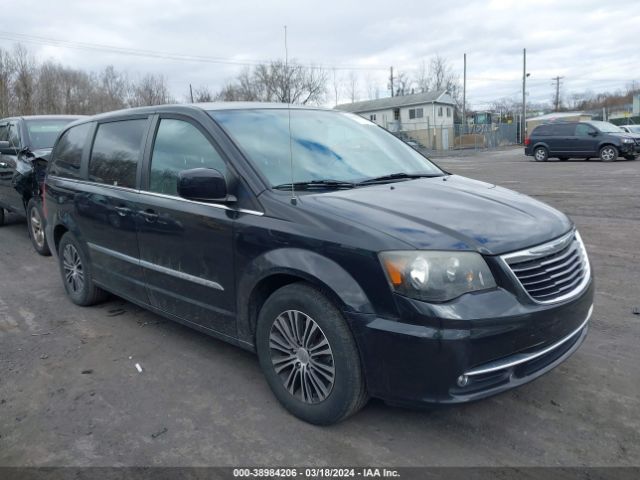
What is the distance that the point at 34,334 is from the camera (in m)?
4.59

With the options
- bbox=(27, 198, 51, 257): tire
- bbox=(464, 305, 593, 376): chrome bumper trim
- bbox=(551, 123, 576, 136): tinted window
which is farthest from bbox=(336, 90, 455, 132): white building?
bbox=(464, 305, 593, 376): chrome bumper trim

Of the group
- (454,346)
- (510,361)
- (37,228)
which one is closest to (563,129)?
(37,228)

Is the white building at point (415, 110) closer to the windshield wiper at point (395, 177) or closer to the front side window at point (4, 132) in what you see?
the front side window at point (4, 132)

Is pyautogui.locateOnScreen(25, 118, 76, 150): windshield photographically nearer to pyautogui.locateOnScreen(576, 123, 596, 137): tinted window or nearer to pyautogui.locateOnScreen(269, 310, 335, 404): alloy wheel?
pyautogui.locateOnScreen(269, 310, 335, 404): alloy wheel

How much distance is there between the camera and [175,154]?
150 inches

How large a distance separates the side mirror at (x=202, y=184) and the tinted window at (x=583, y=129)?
22169mm

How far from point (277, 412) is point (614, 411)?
194 cm

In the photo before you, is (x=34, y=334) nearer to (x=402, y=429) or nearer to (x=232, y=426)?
(x=232, y=426)

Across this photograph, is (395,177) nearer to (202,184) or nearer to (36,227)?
(202,184)

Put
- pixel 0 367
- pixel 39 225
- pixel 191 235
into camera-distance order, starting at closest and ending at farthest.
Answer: pixel 191 235
pixel 0 367
pixel 39 225

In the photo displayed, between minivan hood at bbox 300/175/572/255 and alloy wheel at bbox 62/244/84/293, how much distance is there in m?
3.04

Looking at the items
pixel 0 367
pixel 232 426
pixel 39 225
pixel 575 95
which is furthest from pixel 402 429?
pixel 575 95

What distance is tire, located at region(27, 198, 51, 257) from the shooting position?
7.40 meters

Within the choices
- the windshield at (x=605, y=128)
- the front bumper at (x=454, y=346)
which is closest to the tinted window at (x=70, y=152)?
the front bumper at (x=454, y=346)
